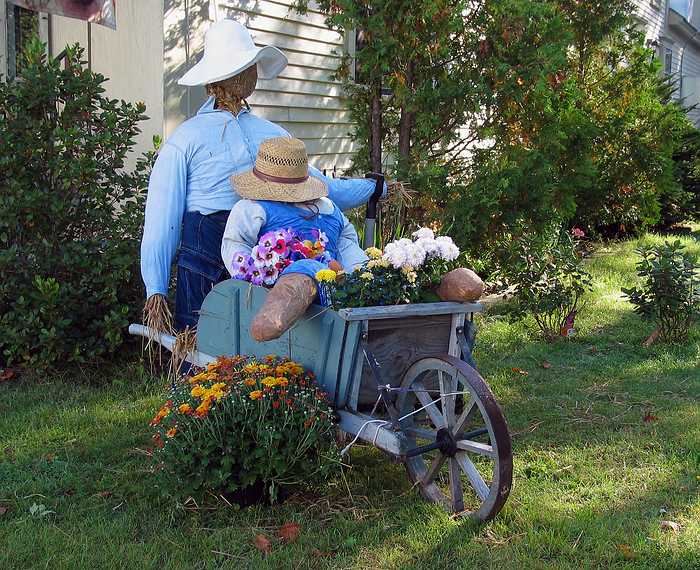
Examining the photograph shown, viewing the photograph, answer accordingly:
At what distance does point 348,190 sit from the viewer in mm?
4480

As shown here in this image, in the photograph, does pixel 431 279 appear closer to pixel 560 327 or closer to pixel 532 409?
pixel 532 409

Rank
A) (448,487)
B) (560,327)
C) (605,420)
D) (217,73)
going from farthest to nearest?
(560,327) → (605,420) → (217,73) → (448,487)

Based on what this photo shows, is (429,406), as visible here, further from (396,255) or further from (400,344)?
(396,255)

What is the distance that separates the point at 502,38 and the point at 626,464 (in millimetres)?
3959

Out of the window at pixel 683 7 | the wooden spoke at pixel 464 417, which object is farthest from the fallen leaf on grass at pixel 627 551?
the window at pixel 683 7

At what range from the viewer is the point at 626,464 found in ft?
13.9

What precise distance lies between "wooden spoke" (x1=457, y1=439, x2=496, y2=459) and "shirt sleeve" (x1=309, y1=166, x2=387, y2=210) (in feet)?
4.80

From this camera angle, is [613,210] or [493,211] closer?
[493,211]

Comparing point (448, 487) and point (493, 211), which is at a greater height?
point (493, 211)

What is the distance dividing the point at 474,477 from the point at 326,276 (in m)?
0.98

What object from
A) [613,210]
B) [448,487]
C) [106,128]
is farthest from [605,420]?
[613,210]

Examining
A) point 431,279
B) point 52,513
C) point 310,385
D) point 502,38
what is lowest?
point 52,513

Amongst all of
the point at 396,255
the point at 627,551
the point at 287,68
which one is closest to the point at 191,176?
the point at 396,255

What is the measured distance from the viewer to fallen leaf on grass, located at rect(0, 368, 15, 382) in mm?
5430
